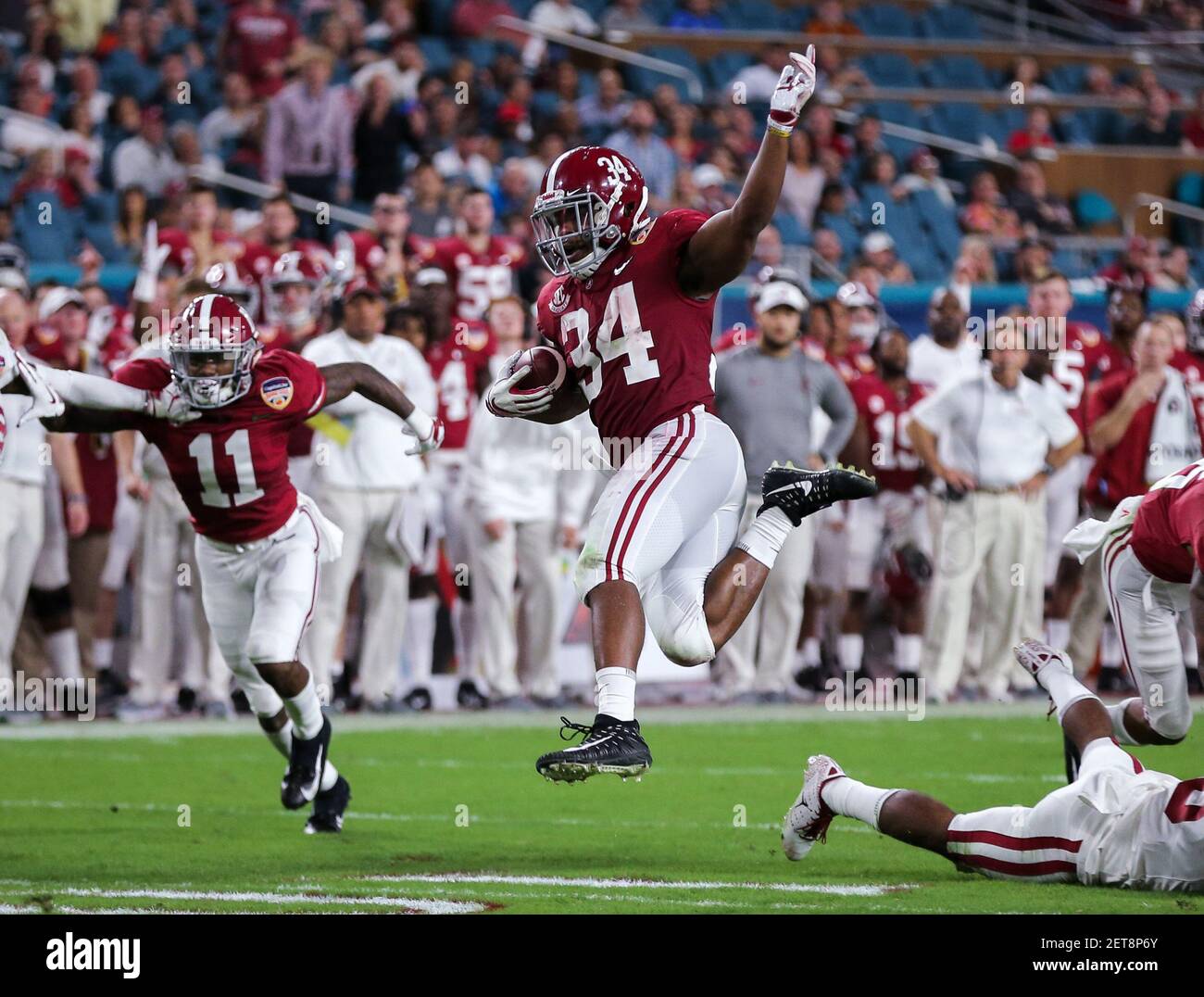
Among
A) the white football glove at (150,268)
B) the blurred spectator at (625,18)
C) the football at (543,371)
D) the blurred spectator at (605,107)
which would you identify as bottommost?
the football at (543,371)

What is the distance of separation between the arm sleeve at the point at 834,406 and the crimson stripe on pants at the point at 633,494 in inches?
191

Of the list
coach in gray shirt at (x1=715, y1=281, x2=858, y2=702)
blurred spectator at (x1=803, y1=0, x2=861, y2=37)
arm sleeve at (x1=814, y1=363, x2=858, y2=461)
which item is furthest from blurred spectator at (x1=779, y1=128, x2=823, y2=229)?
arm sleeve at (x1=814, y1=363, x2=858, y2=461)

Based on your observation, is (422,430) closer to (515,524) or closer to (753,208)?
(753,208)

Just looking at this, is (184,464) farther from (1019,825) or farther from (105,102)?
(105,102)

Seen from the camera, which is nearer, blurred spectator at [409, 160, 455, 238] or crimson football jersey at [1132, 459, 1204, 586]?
crimson football jersey at [1132, 459, 1204, 586]

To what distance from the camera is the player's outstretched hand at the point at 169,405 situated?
6898 millimetres

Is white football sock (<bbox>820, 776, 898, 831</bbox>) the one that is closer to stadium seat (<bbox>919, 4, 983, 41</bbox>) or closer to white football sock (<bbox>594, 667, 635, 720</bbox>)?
white football sock (<bbox>594, 667, 635, 720</bbox>)

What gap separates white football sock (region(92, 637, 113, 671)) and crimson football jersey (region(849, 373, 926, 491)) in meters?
4.64

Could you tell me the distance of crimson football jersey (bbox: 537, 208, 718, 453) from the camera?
5.91 metres

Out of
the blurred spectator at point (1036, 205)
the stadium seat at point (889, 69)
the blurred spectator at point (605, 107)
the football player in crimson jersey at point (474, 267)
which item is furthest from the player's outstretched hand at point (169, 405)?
the stadium seat at point (889, 69)

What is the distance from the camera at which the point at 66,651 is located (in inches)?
415

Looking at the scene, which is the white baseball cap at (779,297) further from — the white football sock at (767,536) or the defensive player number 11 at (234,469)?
the white football sock at (767,536)

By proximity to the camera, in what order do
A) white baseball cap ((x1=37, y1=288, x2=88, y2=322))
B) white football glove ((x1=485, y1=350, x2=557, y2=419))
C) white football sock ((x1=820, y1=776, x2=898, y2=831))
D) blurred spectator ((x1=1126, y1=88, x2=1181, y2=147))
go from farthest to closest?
blurred spectator ((x1=1126, y1=88, x2=1181, y2=147))
white baseball cap ((x1=37, y1=288, x2=88, y2=322))
white football glove ((x1=485, y1=350, x2=557, y2=419))
white football sock ((x1=820, y1=776, x2=898, y2=831))

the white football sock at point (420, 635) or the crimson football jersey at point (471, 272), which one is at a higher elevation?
the crimson football jersey at point (471, 272)
